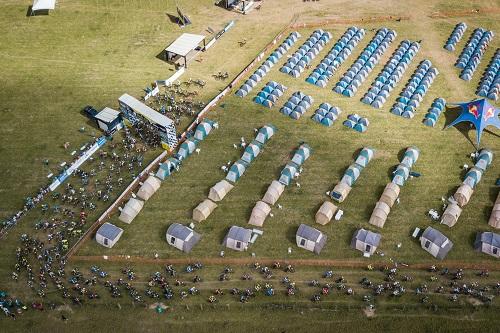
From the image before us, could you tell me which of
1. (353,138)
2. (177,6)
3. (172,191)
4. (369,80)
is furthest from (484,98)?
(177,6)

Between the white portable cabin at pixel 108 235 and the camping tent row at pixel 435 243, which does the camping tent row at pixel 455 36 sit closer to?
the camping tent row at pixel 435 243

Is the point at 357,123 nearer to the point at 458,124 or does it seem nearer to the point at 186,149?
the point at 458,124

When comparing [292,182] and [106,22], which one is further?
[106,22]

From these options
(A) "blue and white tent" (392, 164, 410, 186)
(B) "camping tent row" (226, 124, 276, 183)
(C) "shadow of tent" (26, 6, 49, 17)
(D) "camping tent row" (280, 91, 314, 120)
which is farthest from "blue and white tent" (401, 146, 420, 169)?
(C) "shadow of tent" (26, 6, 49, 17)

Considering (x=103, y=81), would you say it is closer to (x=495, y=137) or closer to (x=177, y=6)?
(x=177, y=6)

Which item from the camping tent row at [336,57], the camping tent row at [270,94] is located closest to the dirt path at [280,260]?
the camping tent row at [270,94]

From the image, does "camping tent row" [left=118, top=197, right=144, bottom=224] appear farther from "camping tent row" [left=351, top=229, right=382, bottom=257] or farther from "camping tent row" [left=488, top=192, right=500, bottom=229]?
"camping tent row" [left=488, top=192, right=500, bottom=229]
